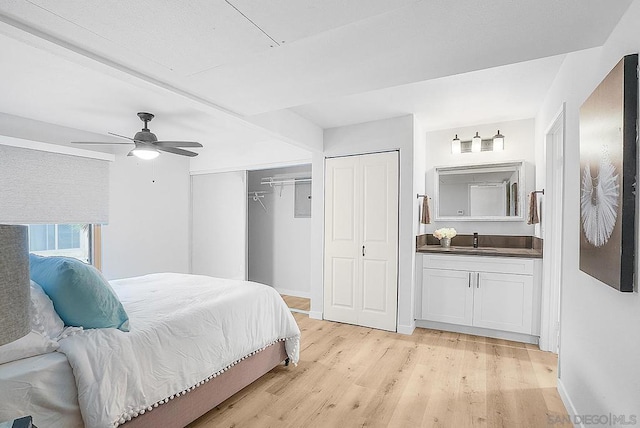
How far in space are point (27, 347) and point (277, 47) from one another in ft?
6.05

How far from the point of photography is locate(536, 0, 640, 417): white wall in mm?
1329

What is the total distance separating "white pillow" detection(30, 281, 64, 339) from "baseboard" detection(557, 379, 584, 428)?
9.37 ft

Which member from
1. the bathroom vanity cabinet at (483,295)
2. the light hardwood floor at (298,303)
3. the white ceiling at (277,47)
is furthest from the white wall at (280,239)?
the white ceiling at (277,47)

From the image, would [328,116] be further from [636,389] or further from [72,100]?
[636,389]

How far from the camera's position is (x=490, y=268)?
135 inches

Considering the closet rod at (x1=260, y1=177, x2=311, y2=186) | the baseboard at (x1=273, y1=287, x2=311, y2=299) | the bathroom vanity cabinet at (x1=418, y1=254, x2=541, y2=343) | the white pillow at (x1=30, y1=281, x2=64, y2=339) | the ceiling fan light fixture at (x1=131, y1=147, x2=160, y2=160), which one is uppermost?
the ceiling fan light fixture at (x1=131, y1=147, x2=160, y2=160)

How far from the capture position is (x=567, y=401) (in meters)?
2.11

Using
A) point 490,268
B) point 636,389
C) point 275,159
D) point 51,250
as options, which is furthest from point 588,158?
point 51,250

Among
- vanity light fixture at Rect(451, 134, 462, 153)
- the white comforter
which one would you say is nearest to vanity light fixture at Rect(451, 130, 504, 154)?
vanity light fixture at Rect(451, 134, 462, 153)

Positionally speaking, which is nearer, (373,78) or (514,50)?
(514,50)

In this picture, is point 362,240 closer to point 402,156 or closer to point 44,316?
point 402,156

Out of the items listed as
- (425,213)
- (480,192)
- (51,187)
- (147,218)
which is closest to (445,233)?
(425,213)

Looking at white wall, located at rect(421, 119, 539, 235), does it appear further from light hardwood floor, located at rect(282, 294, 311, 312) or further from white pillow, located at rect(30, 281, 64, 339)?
white pillow, located at rect(30, 281, 64, 339)

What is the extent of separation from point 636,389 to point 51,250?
16.6 feet
